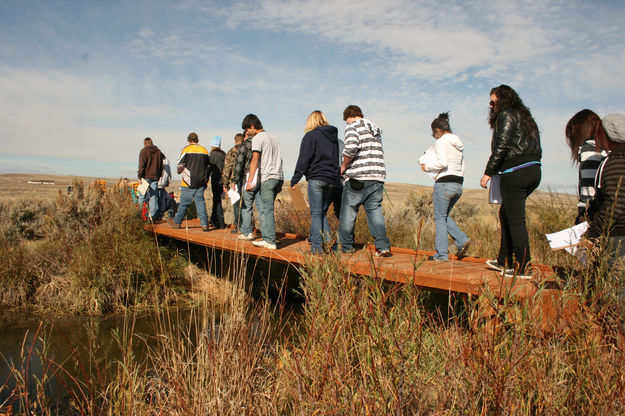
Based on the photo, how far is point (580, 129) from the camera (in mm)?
3773

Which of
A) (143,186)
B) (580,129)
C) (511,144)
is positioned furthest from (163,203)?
(580,129)

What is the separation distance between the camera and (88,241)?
747cm

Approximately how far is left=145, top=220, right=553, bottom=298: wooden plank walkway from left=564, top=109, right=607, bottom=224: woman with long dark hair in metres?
0.74

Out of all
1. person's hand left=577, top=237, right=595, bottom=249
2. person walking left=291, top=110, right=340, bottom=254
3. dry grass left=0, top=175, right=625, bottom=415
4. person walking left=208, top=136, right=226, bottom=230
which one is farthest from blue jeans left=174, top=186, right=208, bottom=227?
person's hand left=577, top=237, right=595, bottom=249

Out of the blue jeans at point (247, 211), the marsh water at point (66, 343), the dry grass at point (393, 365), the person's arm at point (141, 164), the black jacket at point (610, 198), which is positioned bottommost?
the marsh water at point (66, 343)

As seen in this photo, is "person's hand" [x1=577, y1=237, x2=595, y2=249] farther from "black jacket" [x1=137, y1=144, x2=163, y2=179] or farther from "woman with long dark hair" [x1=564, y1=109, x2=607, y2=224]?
"black jacket" [x1=137, y1=144, x2=163, y2=179]

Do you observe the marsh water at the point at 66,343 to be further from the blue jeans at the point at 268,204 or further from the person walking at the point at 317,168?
the person walking at the point at 317,168

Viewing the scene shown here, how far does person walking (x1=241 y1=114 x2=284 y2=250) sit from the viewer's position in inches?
226

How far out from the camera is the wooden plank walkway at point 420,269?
2412 mm

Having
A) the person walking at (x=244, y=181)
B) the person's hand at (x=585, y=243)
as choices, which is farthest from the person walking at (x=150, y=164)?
the person's hand at (x=585, y=243)

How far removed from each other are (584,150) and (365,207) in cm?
233

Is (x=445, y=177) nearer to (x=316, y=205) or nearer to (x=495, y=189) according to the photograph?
(x=495, y=189)

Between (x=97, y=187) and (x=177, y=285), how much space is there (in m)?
3.16

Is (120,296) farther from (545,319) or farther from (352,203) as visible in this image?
(545,319)
